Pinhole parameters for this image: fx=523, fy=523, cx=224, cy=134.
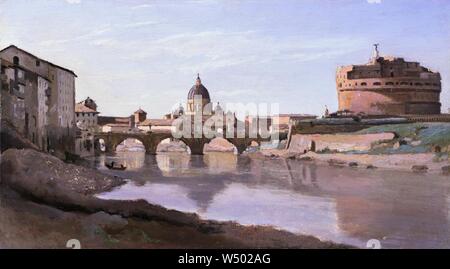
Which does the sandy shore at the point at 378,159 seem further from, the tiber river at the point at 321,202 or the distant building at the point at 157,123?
the distant building at the point at 157,123

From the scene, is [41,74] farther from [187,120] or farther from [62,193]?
[187,120]

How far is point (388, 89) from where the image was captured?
9.98m

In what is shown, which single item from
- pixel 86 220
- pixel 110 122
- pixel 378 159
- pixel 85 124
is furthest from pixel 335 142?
pixel 86 220

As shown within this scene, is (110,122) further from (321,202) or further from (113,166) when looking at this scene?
(321,202)

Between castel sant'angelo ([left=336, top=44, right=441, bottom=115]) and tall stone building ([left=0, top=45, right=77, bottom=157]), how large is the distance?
11.2 feet

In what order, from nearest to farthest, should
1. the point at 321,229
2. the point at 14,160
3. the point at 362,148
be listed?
the point at 321,229 < the point at 14,160 < the point at 362,148

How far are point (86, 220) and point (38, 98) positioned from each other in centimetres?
157

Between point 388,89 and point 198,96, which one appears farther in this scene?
point 388,89

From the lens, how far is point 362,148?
1048 cm

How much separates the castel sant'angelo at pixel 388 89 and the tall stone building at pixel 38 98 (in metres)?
3.40

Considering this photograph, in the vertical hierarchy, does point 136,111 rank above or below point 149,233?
above

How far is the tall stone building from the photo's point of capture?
5.62 meters

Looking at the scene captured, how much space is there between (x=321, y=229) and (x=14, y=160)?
327 centimetres
